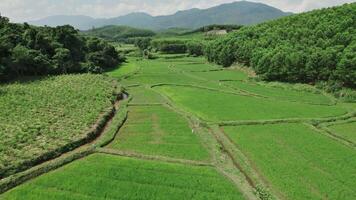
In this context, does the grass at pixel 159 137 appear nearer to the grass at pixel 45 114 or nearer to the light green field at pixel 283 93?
the grass at pixel 45 114

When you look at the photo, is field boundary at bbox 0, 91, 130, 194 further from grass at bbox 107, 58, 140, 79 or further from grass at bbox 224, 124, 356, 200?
grass at bbox 107, 58, 140, 79

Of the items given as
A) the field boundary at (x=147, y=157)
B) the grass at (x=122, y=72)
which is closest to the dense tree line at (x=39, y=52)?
the grass at (x=122, y=72)

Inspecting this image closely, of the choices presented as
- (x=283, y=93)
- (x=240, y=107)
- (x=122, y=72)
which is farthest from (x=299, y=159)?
(x=122, y=72)

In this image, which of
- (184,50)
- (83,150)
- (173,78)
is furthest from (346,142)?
(184,50)

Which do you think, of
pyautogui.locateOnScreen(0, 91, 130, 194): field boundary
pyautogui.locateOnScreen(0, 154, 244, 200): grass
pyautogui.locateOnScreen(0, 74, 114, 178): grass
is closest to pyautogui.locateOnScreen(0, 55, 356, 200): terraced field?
pyautogui.locateOnScreen(0, 154, 244, 200): grass

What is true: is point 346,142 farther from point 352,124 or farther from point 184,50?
point 184,50

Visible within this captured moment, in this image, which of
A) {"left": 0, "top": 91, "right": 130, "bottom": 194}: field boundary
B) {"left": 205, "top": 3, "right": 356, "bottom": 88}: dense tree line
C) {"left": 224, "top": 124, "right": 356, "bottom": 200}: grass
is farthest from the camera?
{"left": 205, "top": 3, "right": 356, "bottom": 88}: dense tree line
